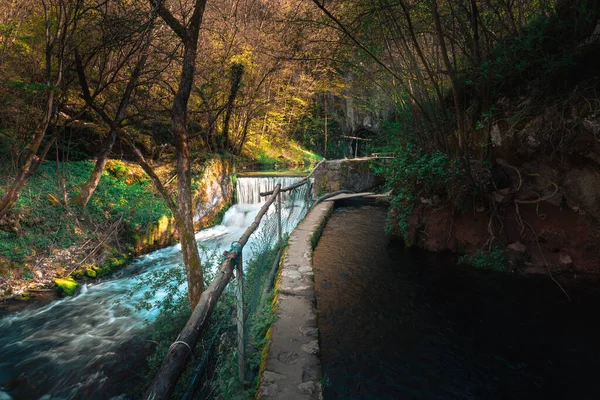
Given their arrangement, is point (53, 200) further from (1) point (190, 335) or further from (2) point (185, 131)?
(1) point (190, 335)

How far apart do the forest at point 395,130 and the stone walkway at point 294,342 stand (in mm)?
1319

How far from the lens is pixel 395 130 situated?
8.39 meters

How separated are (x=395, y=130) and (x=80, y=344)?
27.7 ft

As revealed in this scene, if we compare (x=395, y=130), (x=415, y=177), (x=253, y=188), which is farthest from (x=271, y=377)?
(x=253, y=188)

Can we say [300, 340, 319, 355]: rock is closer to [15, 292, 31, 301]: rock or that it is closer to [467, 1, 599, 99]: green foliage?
[467, 1, 599, 99]: green foliage

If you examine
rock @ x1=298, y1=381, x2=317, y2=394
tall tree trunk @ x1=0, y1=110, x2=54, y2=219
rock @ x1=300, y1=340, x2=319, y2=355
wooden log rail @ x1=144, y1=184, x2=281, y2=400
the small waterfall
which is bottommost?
rock @ x1=298, y1=381, x2=317, y2=394

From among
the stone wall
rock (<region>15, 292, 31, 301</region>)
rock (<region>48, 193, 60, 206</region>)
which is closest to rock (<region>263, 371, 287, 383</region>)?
rock (<region>15, 292, 31, 301</region>)

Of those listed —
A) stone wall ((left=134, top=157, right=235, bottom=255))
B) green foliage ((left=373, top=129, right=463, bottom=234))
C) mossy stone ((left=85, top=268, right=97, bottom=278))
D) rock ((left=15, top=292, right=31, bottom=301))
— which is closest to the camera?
rock ((left=15, top=292, right=31, bottom=301))

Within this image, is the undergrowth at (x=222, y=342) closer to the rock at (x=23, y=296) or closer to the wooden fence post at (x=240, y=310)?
the wooden fence post at (x=240, y=310)

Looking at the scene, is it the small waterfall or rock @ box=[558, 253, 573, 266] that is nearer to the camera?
rock @ box=[558, 253, 573, 266]

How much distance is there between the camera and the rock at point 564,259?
14.7 ft

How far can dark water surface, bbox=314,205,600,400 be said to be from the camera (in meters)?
2.63

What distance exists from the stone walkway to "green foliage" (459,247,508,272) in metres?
2.98

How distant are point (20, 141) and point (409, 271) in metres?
8.93
